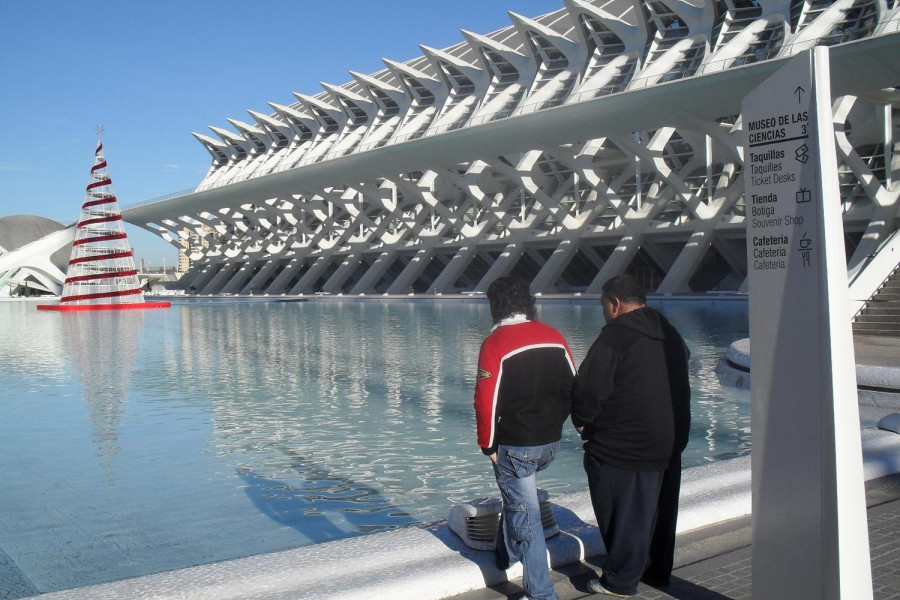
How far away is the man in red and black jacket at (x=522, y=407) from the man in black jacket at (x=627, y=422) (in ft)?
0.38

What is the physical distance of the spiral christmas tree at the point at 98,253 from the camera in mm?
28125

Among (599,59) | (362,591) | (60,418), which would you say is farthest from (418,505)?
(599,59)

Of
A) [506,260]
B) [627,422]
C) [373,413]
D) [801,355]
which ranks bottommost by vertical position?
→ [373,413]

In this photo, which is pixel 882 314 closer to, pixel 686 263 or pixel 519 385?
pixel 519 385

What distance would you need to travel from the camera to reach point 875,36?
18.6m

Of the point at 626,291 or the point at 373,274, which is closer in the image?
the point at 626,291

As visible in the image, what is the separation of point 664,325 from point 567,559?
0.93 metres

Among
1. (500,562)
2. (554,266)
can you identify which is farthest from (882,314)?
(554,266)

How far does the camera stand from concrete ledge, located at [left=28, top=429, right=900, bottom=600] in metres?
2.62

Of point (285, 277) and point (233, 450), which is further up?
point (285, 277)

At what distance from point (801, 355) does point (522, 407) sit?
2.80 ft

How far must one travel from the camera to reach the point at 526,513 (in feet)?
8.93

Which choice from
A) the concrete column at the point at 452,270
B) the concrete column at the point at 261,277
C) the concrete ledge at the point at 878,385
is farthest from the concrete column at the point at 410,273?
the concrete ledge at the point at 878,385

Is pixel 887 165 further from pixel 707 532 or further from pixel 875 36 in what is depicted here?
pixel 707 532
